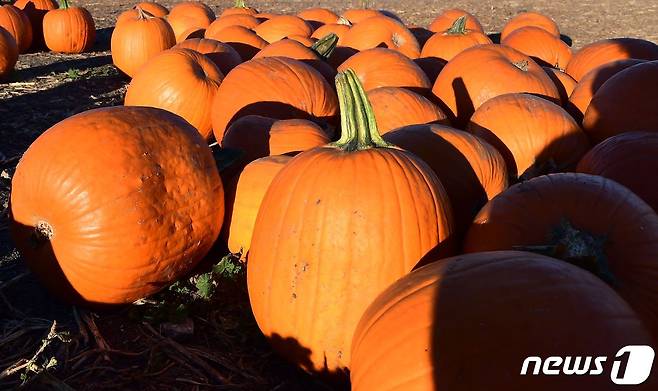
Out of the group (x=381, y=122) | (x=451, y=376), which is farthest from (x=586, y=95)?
(x=451, y=376)

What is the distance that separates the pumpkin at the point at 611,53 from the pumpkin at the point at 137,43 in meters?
4.64

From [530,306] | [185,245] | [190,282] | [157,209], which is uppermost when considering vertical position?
[530,306]

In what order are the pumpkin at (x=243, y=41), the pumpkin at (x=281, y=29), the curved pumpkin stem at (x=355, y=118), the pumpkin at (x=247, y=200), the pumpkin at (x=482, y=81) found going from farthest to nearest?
1. the pumpkin at (x=281, y=29)
2. the pumpkin at (x=243, y=41)
3. the pumpkin at (x=482, y=81)
4. the pumpkin at (x=247, y=200)
5. the curved pumpkin stem at (x=355, y=118)

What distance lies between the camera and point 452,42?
6.12m

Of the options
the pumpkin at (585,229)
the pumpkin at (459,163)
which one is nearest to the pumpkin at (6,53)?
the pumpkin at (459,163)

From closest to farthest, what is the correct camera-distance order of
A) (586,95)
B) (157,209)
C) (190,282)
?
(157,209) < (190,282) < (586,95)

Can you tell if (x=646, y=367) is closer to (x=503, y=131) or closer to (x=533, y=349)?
(x=533, y=349)

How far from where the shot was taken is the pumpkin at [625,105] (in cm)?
364

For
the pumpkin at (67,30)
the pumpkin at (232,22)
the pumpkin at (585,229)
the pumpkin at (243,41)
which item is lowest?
the pumpkin at (67,30)

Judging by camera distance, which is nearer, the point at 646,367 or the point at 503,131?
the point at 646,367

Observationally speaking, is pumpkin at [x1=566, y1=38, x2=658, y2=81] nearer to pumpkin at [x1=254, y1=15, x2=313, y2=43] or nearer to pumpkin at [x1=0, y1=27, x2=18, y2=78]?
pumpkin at [x1=254, y1=15, x2=313, y2=43]

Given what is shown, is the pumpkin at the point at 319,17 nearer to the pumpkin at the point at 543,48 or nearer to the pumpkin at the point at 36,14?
the pumpkin at the point at 543,48

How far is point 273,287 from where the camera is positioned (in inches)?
91.4

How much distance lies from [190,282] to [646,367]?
2017mm
